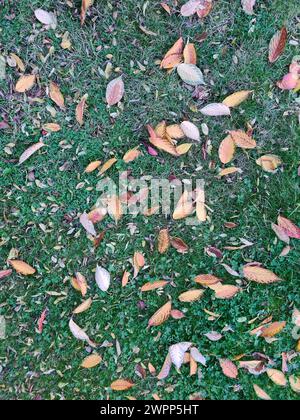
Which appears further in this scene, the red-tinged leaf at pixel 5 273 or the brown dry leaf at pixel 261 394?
the red-tinged leaf at pixel 5 273

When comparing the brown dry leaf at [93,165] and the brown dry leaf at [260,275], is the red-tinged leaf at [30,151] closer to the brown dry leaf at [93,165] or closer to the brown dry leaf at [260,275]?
the brown dry leaf at [93,165]

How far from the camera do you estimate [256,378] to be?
2.38 meters

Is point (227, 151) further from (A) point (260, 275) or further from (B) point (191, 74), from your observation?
(A) point (260, 275)

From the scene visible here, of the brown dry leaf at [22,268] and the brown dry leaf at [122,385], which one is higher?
the brown dry leaf at [22,268]

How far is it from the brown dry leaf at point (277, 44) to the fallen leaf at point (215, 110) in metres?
0.36

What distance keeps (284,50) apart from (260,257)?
1111 millimetres

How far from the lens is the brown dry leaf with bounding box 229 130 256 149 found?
2432 mm

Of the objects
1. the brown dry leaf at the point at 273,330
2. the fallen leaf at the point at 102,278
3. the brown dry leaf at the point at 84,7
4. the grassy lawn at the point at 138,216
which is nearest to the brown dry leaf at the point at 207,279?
the grassy lawn at the point at 138,216

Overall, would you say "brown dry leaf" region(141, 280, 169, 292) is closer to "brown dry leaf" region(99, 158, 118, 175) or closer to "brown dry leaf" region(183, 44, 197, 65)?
"brown dry leaf" region(99, 158, 118, 175)

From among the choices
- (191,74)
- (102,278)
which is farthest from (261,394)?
(191,74)

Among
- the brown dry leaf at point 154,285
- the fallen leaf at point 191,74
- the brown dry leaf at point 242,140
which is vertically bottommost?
the brown dry leaf at point 154,285

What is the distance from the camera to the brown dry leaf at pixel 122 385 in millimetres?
2426
